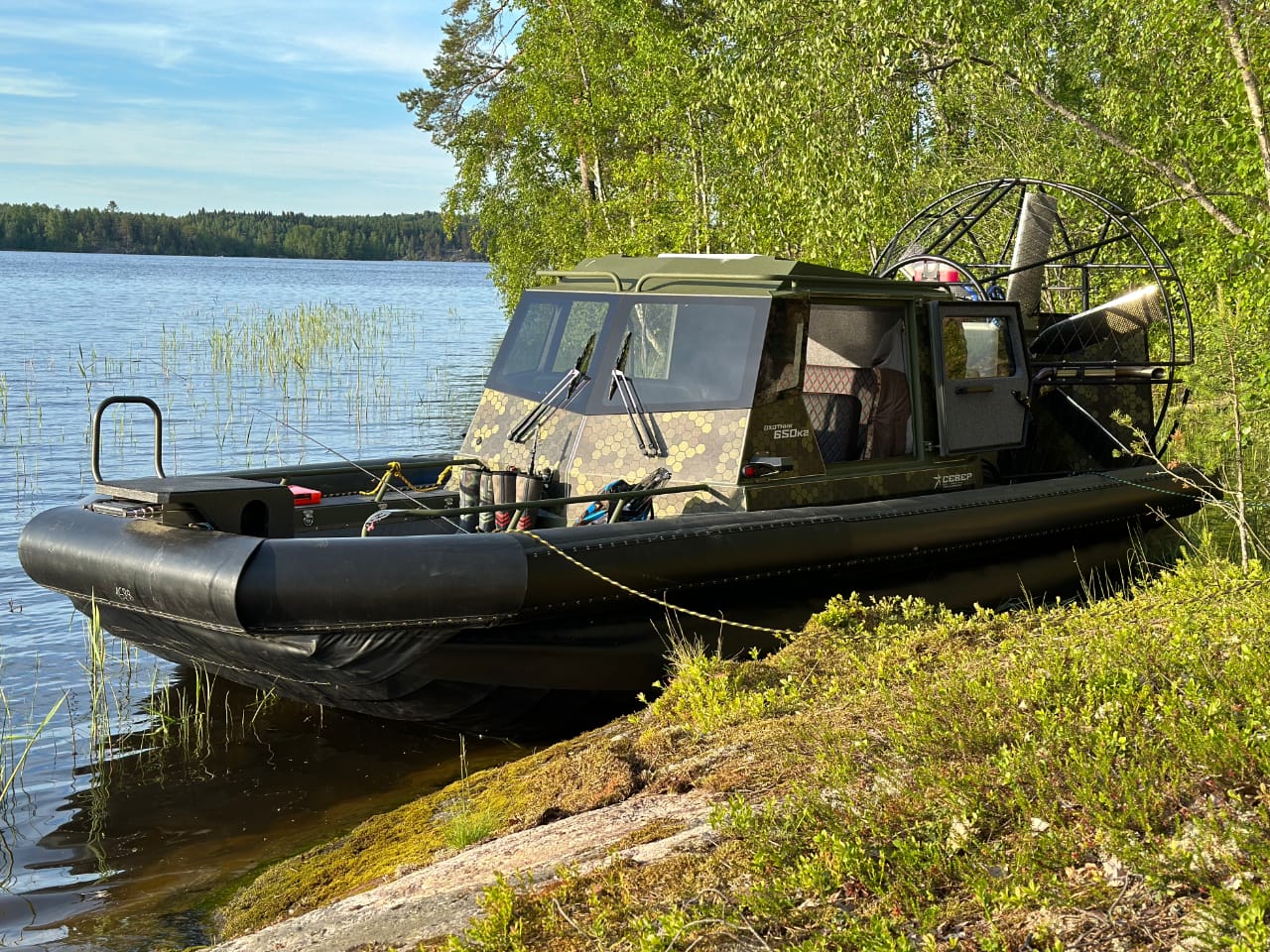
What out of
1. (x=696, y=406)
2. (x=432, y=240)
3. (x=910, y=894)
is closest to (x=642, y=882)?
(x=910, y=894)

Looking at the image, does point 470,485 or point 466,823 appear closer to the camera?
point 466,823

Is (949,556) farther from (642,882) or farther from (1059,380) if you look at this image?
(642,882)

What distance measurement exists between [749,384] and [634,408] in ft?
2.32

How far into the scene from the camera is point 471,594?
583cm

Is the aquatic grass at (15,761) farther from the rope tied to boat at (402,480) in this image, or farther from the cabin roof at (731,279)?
the cabin roof at (731,279)

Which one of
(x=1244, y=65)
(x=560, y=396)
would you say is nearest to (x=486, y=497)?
(x=560, y=396)

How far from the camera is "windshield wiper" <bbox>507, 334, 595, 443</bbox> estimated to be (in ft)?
25.5

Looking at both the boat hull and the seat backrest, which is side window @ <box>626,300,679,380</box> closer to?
the seat backrest

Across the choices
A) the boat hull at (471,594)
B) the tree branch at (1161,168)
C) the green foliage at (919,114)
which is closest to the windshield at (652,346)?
the boat hull at (471,594)

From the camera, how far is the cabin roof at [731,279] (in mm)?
7387

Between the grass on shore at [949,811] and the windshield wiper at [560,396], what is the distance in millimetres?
2797

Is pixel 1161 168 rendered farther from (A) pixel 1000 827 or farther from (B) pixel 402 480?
(A) pixel 1000 827

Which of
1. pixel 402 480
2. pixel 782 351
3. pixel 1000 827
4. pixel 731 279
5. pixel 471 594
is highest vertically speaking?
pixel 731 279

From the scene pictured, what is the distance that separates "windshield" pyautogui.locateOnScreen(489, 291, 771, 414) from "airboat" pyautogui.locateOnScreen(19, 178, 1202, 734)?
0.05 ft
